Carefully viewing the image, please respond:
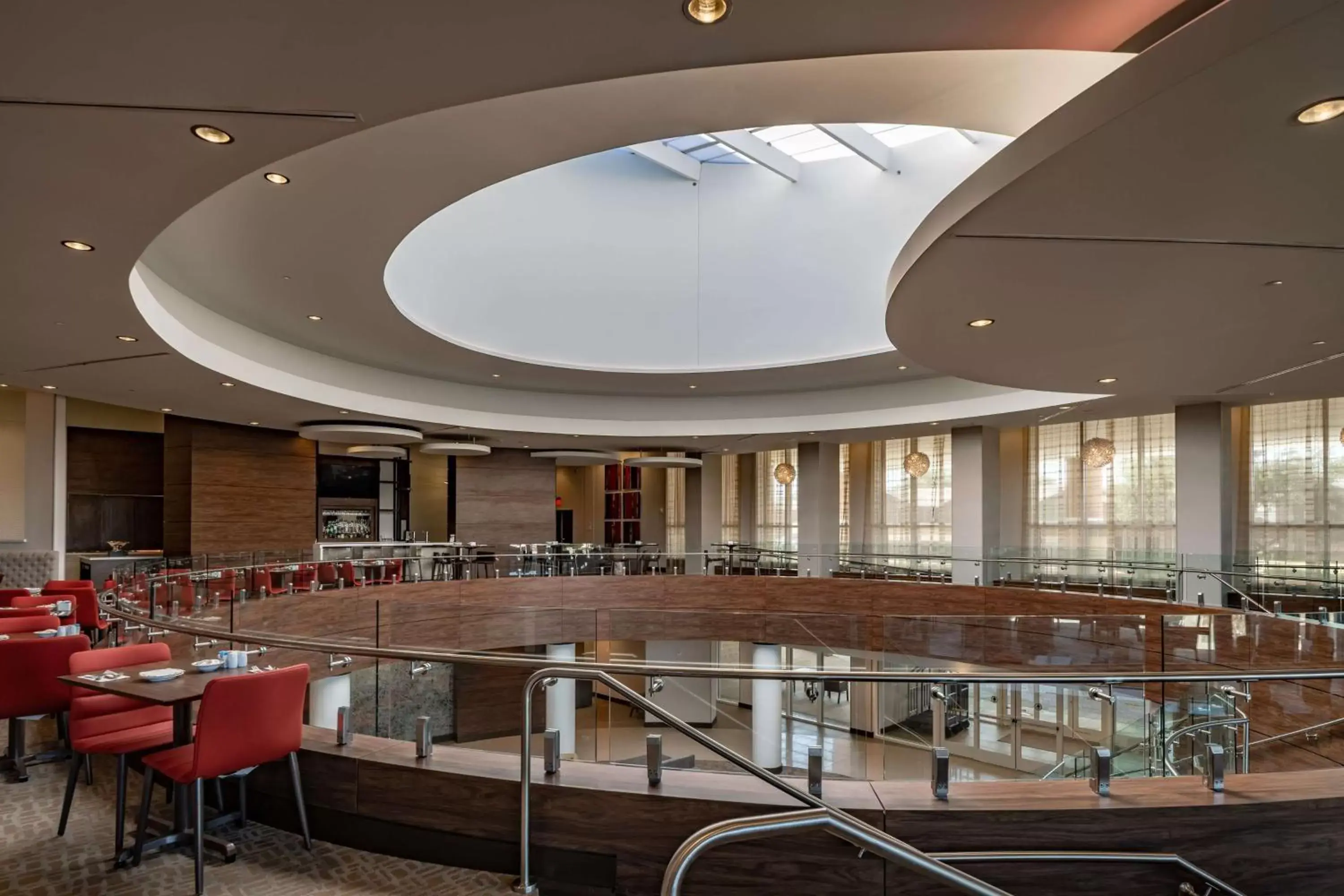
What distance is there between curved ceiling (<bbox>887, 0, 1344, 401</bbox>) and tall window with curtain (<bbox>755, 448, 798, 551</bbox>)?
44.1 ft

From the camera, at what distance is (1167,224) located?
3.93m

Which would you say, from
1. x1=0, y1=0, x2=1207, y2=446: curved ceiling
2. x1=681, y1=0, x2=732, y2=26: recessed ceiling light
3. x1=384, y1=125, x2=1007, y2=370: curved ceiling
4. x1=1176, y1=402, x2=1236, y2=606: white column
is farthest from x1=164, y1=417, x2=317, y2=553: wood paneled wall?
x1=1176, y1=402, x2=1236, y2=606: white column

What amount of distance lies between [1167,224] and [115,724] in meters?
6.04

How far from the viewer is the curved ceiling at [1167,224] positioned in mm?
2668

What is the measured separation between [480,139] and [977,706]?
4532 mm

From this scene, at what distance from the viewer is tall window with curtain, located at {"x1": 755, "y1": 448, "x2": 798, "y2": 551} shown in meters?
20.5

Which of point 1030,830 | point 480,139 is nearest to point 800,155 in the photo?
point 480,139

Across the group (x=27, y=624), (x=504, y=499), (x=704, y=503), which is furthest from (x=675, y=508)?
(x=27, y=624)

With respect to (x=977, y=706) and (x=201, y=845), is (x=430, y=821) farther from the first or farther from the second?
(x=977, y=706)

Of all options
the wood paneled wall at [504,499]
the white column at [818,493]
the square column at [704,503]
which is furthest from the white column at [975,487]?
the wood paneled wall at [504,499]

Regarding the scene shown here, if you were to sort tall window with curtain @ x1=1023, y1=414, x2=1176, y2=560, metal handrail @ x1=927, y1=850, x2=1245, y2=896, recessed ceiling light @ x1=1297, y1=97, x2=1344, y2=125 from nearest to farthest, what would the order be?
recessed ceiling light @ x1=1297, y1=97, x2=1344, y2=125 → metal handrail @ x1=927, y1=850, x2=1245, y2=896 → tall window with curtain @ x1=1023, y1=414, x2=1176, y2=560

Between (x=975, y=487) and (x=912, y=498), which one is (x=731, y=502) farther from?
(x=975, y=487)

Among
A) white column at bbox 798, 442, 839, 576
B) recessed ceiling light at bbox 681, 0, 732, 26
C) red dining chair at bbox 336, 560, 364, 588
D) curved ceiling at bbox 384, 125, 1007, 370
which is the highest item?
curved ceiling at bbox 384, 125, 1007, 370

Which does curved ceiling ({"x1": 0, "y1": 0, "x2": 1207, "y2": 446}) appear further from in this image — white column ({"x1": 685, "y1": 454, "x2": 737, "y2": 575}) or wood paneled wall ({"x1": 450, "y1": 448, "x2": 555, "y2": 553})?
white column ({"x1": 685, "y1": 454, "x2": 737, "y2": 575})
